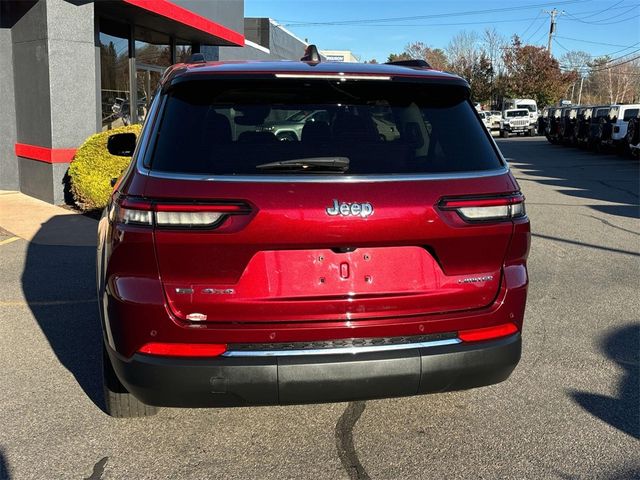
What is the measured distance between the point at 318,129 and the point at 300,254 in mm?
642

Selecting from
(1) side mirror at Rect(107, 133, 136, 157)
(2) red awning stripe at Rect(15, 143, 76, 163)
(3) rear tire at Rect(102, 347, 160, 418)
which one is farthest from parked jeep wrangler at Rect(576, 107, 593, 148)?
(3) rear tire at Rect(102, 347, 160, 418)

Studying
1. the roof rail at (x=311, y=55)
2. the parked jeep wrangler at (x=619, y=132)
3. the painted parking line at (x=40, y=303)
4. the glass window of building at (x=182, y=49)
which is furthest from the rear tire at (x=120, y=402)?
the parked jeep wrangler at (x=619, y=132)

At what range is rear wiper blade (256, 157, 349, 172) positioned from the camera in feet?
8.86

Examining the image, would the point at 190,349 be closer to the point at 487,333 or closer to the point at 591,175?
the point at 487,333

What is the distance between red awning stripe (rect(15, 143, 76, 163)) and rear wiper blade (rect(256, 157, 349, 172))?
28.0 ft

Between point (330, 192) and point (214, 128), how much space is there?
25.7 inches

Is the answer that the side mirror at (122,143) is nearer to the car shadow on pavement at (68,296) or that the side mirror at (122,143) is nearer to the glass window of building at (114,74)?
the car shadow on pavement at (68,296)

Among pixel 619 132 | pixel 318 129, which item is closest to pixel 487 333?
pixel 318 129

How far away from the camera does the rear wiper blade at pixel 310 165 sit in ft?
8.86

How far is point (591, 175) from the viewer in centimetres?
1692

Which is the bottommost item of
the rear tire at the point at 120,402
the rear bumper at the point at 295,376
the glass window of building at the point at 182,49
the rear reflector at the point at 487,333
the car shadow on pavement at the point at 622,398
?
the car shadow on pavement at the point at 622,398

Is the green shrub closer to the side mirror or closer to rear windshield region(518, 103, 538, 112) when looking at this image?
the side mirror

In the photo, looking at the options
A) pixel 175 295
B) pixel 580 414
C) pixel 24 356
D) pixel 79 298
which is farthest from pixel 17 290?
pixel 580 414

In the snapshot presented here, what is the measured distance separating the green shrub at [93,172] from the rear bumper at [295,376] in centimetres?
710
